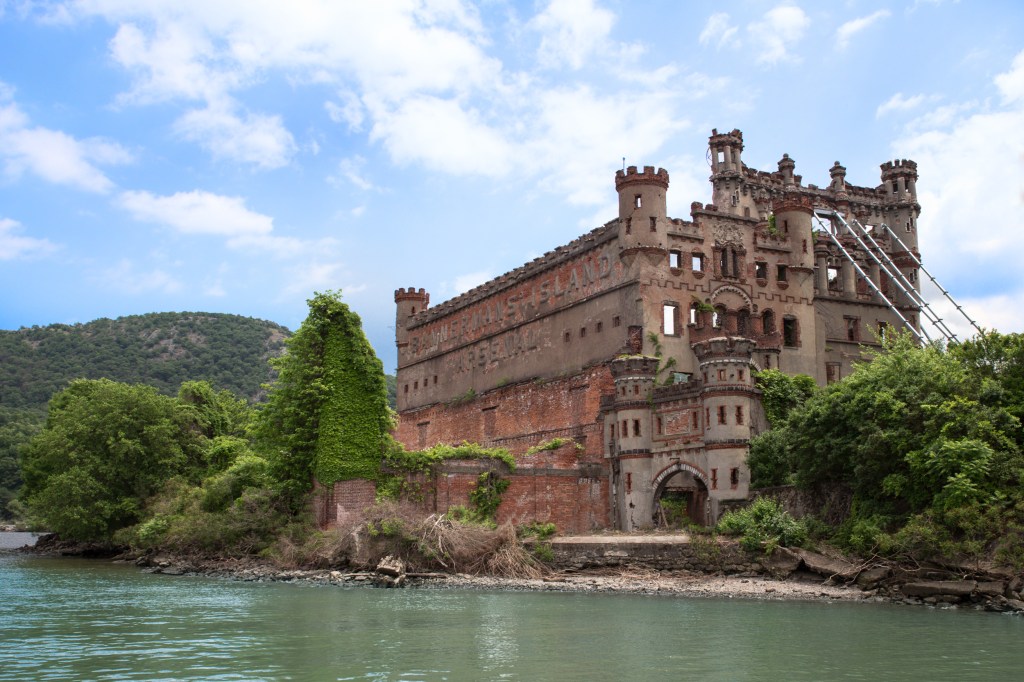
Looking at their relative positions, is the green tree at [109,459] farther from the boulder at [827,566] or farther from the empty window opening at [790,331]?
the boulder at [827,566]

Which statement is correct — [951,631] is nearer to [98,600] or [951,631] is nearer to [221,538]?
[98,600]

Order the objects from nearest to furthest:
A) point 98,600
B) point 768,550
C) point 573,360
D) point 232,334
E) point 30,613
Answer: point 30,613, point 98,600, point 768,550, point 573,360, point 232,334

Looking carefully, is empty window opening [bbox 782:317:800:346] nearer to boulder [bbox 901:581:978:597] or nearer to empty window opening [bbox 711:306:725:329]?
empty window opening [bbox 711:306:725:329]

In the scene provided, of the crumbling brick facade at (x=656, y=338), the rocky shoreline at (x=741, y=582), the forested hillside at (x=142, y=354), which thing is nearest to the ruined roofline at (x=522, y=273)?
the crumbling brick facade at (x=656, y=338)

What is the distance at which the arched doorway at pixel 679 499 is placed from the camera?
142 feet

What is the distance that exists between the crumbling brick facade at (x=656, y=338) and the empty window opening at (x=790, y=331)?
0.24 feet

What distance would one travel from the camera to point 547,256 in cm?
5866

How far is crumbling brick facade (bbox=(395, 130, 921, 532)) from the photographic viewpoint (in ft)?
144

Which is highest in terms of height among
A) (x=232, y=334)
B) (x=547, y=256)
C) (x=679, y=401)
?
(x=232, y=334)

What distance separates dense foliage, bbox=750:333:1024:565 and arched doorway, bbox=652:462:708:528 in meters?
5.62

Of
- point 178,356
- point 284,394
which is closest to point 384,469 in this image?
point 284,394

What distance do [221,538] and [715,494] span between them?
21.2 meters

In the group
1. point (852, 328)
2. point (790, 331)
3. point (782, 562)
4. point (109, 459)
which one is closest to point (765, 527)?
point (782, 562)

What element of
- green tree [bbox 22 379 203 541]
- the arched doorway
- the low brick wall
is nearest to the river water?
the low brick wall
